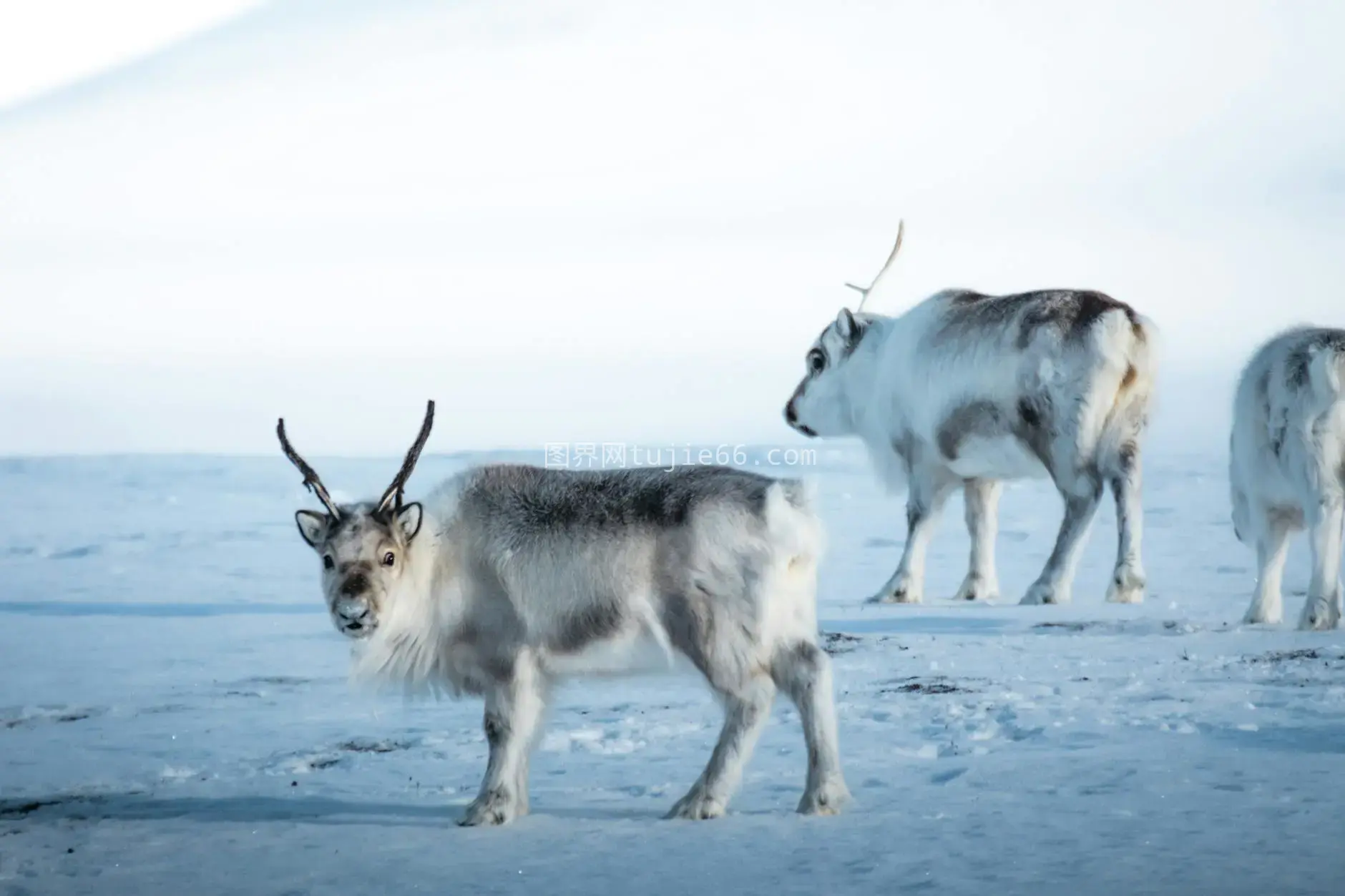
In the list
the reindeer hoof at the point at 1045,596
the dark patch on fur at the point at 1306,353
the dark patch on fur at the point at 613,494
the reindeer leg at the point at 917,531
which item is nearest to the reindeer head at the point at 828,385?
the reindeer leg at the point at 917,531

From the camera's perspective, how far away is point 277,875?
15.8 feet

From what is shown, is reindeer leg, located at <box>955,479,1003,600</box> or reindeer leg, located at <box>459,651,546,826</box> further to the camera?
reindeer leg, located at <box>955,479,1003,600</box>

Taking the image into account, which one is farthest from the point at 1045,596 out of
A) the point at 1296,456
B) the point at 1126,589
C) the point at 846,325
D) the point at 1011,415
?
the point at 846,325

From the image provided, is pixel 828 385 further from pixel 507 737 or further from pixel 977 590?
pixel 507 737

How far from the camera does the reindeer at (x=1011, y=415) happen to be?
10.0 meters

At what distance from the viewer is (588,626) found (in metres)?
5.21

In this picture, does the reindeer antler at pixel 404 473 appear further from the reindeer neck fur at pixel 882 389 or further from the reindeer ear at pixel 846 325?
the reindeer ear at pixel 846 325

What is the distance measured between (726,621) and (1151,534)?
35.1 ft

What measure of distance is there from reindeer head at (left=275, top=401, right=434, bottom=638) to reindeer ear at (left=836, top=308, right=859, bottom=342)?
21.6 ft

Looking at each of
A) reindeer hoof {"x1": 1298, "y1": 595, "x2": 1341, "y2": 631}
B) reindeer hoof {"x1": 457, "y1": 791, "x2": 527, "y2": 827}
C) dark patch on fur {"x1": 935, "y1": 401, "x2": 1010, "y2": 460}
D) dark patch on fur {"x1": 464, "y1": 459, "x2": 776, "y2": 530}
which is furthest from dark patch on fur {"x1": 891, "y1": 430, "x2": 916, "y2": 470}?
reindeer hoof {"x1": 457, "y1": 791, "x2": 527, "y2": 827}

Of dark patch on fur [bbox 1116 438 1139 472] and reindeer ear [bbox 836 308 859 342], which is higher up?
reindeer ear [bbox 836 308 859 342]

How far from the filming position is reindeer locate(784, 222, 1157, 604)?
394 inches

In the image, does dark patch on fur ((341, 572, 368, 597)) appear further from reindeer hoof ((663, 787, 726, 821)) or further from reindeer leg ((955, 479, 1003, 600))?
reindeer leg ((955, 479, 1003, 600))

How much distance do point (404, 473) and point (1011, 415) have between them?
5668 millimetres
